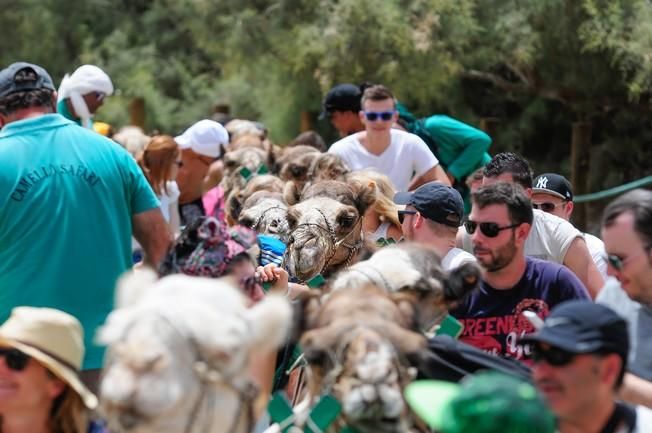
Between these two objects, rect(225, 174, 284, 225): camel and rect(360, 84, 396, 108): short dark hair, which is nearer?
rect(225, 174, 284, 225): camel

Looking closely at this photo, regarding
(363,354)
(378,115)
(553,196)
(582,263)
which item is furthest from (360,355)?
(378,115)

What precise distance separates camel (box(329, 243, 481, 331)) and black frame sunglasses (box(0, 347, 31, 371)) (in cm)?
104

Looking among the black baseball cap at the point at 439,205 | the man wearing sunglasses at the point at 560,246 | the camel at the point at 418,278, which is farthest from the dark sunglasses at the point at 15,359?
the man wearing sunglasses at the point at 560,246

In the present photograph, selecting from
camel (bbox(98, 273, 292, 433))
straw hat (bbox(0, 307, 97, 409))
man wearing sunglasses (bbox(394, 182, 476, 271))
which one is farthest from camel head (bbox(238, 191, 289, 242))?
camel (bbox(98, 273, 292, 433))

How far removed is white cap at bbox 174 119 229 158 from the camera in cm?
1061

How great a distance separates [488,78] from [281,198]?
23.1ft

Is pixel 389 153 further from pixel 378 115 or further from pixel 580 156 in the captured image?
pixel 580 156

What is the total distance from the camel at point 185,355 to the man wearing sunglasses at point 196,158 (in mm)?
6989

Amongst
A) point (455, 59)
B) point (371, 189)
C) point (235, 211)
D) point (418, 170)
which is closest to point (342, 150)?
point (418, 170)

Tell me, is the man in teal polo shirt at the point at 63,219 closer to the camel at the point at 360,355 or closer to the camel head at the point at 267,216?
the camel head at the point at 267,216

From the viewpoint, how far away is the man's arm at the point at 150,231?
5.77 meters

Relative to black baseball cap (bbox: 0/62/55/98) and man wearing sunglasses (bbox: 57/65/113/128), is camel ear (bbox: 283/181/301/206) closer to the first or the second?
black baseball cap (bbox: 0/62/55/98)

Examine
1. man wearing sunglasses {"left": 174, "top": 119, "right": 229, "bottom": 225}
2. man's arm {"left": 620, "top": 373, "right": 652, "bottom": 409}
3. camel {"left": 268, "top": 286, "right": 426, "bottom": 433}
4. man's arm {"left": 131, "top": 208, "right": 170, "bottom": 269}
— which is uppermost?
camel {"left": 268, "top": 286, "right": 426, "bottom": 433}

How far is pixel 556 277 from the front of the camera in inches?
209
